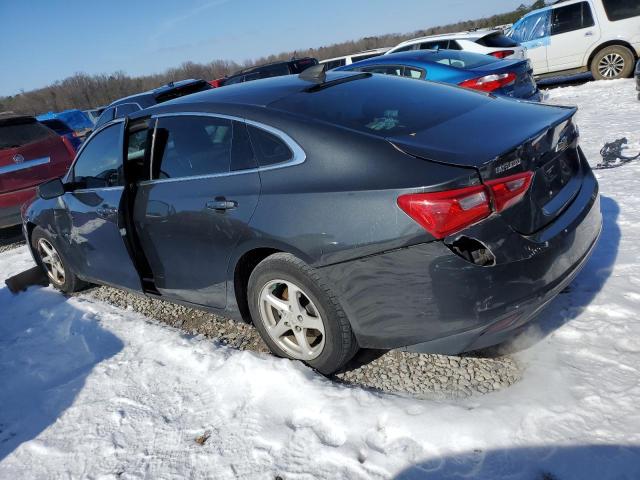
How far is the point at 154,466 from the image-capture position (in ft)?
8.26

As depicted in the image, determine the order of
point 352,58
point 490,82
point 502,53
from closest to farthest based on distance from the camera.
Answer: point 490,82, point 502,53, point 352,58

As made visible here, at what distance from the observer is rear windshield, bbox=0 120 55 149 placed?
23.5 feet

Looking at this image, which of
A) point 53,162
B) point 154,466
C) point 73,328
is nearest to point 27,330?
point 73,328

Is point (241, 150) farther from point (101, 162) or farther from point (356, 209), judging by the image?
point (101, 162)

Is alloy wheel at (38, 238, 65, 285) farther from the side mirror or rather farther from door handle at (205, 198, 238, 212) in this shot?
door handle at (205, 198, 238, 212)

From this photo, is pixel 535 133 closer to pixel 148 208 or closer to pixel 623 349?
pixel 623 349

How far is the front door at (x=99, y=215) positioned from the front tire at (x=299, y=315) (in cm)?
131

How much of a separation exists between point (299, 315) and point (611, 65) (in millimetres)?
11017

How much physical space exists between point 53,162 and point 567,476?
24.3 ft

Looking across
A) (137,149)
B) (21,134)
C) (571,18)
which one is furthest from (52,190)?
(571,18)

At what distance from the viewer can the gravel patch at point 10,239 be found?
7465 mm

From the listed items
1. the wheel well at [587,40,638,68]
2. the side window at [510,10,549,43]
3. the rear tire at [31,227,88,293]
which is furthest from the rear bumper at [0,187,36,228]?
the wheel well at [587,40,638,68]

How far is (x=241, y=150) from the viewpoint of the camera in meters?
2.97

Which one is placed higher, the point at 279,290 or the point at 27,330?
the point at 279,290
